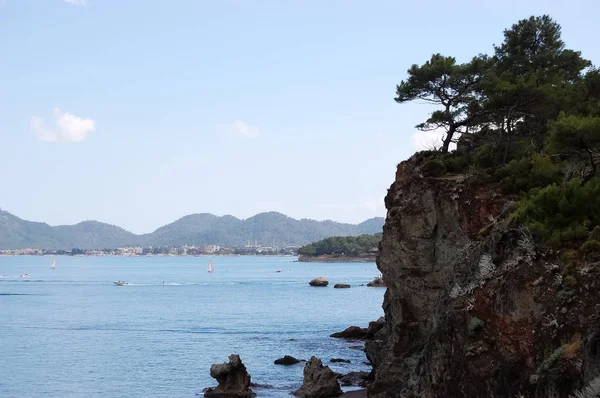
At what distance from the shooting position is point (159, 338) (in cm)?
7075

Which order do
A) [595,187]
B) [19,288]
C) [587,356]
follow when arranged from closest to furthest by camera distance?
[587,356], [595,187], [19,288]

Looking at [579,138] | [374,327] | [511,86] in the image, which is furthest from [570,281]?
[374,327]

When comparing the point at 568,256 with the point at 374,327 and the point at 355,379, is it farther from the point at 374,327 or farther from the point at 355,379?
the point at 374,327

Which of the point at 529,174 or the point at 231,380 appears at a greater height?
the point at 529,174

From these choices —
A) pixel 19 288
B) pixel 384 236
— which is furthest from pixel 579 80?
pixel 19 288

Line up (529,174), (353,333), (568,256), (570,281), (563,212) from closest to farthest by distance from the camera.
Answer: (570,281), (568,256), (563,212), (529,174), (353,333)

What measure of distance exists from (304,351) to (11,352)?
2454 centimetres

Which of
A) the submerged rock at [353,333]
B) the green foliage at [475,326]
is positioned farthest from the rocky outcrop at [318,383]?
the submerged rock at [353,333]

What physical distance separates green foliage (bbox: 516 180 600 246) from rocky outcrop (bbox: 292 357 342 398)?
63.2 ft

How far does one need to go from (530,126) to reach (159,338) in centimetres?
4232

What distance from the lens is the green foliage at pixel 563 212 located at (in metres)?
22.9

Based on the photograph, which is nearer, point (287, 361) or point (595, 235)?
point (595, 235)

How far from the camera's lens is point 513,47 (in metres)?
51.1

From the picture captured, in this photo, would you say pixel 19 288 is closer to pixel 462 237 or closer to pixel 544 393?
pixel 462 237
